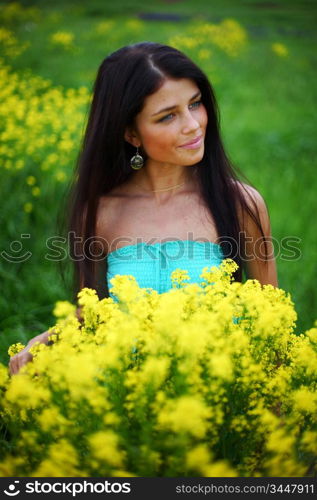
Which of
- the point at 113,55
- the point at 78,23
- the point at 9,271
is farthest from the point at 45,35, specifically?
the point at 113,55

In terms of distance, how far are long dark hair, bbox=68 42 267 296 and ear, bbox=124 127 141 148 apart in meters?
0.03

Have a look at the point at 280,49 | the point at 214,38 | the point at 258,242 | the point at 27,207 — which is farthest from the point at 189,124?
the point at 214,38

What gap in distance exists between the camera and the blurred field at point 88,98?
3404 mm

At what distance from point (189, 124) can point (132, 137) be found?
0.97 feet

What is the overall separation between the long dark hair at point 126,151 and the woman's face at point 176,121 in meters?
0.03

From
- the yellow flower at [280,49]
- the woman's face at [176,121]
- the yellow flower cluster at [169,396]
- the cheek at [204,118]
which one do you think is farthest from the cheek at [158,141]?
the yellow flower at [280,49]

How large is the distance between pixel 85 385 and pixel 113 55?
1.24 meters

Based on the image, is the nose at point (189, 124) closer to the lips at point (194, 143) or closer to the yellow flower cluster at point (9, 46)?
the lips at point (194, 143)

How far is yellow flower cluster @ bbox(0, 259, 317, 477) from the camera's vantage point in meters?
1.02

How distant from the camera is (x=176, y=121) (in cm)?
179

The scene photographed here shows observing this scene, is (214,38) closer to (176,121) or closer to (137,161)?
(137,161)

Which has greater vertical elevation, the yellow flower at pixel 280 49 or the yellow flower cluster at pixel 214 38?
the yellow flower cluster at pixel 214 38

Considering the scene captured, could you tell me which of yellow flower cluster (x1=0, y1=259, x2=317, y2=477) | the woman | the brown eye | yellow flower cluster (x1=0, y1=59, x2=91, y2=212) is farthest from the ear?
yellow flower cluster (x1=0, y1=59, x2=91, y2=212)

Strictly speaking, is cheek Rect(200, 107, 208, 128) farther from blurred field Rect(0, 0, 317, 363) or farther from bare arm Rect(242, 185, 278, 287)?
blurred field Rect(0, 0, 317, 363)
